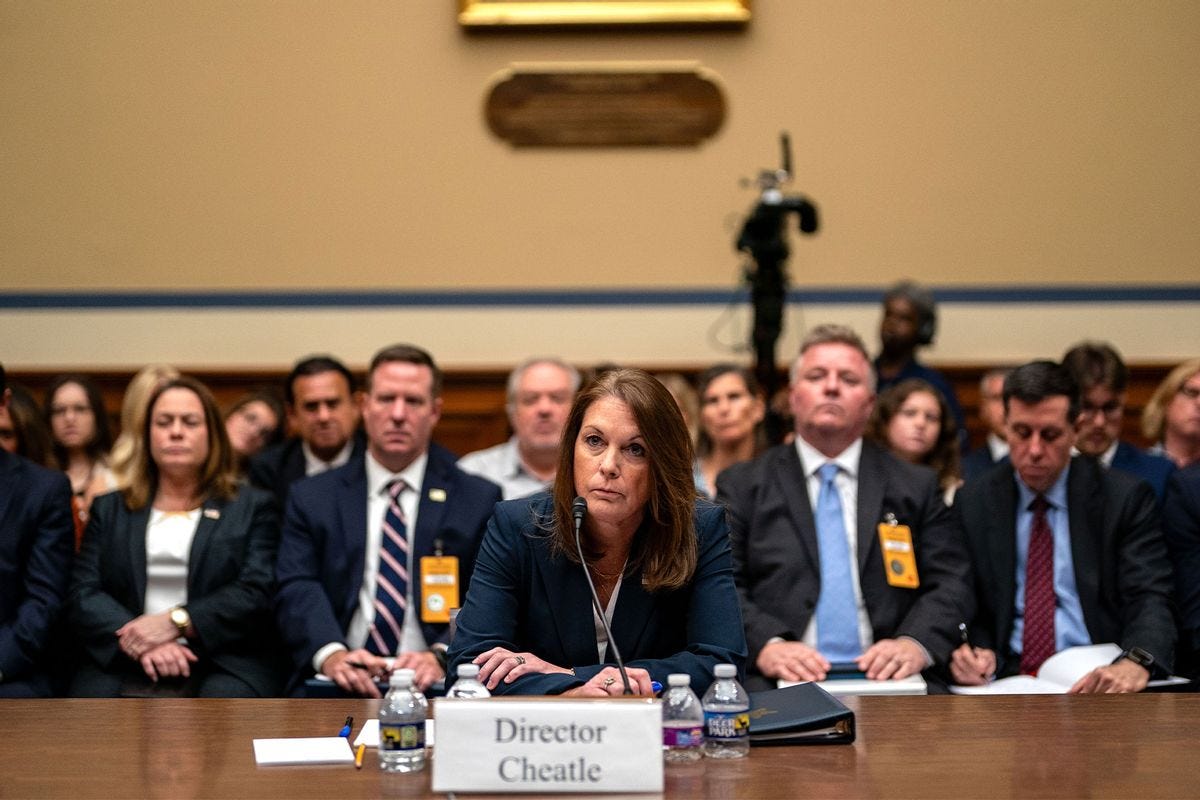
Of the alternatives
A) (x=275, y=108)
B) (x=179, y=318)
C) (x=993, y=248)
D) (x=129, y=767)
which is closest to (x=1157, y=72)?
(x=993, y=248)

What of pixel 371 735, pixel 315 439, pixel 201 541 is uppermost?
pixel 315 439

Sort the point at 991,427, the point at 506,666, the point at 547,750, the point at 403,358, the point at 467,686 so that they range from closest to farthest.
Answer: the point at 547,750 < the point at 467,686 < the point at 506,666 < the point at 403,358 < the point at 991,427

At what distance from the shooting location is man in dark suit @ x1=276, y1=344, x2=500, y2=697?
13.4ft

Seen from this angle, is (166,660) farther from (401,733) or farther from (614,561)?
(401,733)

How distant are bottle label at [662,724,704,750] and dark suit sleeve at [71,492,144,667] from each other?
7.63 ft

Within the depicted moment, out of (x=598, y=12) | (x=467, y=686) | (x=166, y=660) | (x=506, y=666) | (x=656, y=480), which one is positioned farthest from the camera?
(x=598, y=12)

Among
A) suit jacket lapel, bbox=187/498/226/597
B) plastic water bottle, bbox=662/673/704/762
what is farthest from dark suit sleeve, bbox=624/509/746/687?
suit jacket lapel, bbox=187/498/226/597

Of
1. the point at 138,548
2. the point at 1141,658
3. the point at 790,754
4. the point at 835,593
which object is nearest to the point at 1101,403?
the point at 1141,658

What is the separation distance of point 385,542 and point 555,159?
3.05 metres

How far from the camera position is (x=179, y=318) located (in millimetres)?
6695

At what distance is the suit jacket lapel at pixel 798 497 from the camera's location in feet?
13.4

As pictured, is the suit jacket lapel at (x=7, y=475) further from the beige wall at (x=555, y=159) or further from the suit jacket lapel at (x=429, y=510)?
the beige wall at (x=555, y=159)

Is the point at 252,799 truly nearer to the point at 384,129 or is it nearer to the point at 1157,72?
the point at 384,129

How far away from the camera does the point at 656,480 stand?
2.78 m
